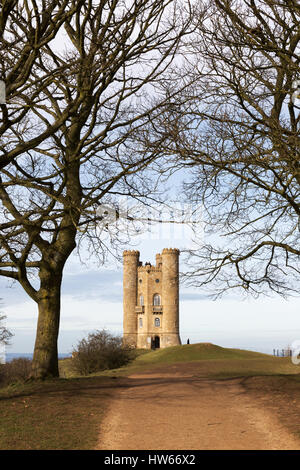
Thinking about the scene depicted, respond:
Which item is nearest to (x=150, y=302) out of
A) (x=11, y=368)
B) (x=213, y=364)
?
(x=11, y=368)

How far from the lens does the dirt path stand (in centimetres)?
838

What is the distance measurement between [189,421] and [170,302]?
4226cm

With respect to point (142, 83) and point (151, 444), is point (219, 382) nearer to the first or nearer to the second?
point (151, 444)

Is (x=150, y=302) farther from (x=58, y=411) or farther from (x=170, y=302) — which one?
(x=58, y=411)

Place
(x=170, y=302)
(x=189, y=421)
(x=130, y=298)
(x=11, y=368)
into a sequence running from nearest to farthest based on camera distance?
(x=189, y=421) < (x=11, y=368) < (x=170, y=302) < (x=130, y=298)

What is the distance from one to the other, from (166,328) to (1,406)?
41.0m

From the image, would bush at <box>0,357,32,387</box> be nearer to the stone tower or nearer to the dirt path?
the dirt path

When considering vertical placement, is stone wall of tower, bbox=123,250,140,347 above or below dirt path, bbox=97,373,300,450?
above

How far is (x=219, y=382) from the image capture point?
594 inches

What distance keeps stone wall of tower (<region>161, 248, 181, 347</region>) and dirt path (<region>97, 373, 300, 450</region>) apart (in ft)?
123

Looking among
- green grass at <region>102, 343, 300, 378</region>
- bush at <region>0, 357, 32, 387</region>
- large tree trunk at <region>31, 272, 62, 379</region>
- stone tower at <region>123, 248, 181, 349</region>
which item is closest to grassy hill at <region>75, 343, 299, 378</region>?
green grass at <region>102, 343, 300, 378</region>

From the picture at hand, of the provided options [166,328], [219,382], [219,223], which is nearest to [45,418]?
[219,382]

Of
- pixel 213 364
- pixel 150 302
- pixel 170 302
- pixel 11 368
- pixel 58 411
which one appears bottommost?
pixel 11 368

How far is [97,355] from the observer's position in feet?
81.9
